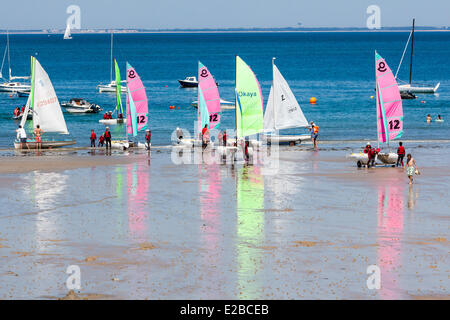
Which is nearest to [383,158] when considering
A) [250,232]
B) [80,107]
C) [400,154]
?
[400,154]

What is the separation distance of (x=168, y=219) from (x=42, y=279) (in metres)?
9.48

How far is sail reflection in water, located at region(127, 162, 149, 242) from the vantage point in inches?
1232

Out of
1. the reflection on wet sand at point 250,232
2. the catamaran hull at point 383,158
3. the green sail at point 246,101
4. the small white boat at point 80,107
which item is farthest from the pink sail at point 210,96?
the small white boat at point 80,107

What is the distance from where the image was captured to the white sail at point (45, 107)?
61562 mm

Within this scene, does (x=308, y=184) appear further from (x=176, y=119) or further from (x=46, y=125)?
(x=176, y=119)

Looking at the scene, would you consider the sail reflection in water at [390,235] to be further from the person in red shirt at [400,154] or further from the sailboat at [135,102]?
the sailboat at [135,102]

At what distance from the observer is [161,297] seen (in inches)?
910

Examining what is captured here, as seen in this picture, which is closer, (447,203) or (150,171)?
(447,203)

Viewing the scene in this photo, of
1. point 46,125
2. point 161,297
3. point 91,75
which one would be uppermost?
point 91,75

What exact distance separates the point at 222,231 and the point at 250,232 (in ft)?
3.76

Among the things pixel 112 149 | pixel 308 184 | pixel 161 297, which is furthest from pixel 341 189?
pixel 112 149

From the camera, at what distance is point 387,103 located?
167 feet

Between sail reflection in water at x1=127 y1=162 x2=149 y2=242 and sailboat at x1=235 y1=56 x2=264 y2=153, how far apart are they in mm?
7733

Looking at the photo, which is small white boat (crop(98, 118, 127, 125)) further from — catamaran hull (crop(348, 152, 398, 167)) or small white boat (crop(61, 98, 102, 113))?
catamaran hull (crop(348, 152, 398, 167))
